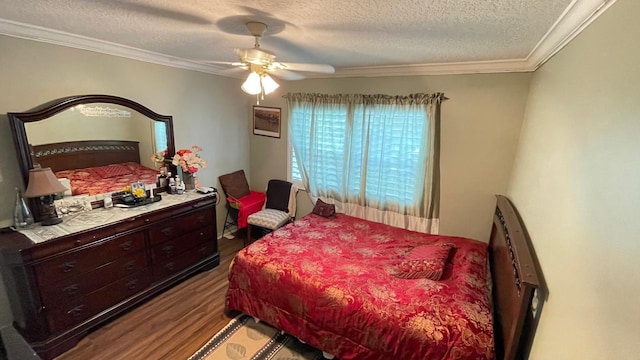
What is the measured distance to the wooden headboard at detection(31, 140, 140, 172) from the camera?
7.32 feet

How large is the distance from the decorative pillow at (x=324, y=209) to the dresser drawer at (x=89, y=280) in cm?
186

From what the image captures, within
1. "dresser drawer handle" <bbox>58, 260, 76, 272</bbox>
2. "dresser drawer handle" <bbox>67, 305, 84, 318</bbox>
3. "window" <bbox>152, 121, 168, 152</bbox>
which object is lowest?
"dresser drawer handle" <bbox>67, 305, 84, 318</bbox>

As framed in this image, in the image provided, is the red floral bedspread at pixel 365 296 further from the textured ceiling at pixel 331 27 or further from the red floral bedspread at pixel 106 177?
the textured ceiling at pixel 331 27

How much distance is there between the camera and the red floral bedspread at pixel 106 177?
242cm

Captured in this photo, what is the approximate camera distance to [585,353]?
865mm

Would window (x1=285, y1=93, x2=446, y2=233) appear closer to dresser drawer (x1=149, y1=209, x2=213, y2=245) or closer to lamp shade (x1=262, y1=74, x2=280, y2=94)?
dresser drawer (x1=149, y1=209, x2=213, y2=245)

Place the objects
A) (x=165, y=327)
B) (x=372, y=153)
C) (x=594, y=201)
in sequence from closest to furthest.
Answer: (x=594, y=201) < (x=165, y=327) < (x=372, y=153)

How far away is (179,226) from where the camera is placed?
2.86 meters

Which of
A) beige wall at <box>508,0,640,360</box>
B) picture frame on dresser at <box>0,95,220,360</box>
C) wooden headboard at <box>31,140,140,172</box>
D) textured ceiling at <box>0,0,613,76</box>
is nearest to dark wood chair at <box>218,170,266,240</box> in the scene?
picture frame on dresser at <box>0,95,220,360</box>

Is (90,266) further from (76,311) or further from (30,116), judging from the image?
(30,116)

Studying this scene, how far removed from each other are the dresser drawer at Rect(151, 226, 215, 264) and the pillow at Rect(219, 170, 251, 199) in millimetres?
851

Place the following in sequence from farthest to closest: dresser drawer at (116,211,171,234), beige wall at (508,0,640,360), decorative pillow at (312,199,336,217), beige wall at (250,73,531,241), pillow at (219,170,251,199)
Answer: pillow at (219,170,251,199) < decorative pillow at (312,199,336,217) < beige wall at (250,73,531,241) < dresser drawer at (116,211,171,234) < beige wall at (508,0,640,360)

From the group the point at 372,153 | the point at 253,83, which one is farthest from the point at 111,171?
the point at 372,153

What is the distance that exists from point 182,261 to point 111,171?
1134 mm
